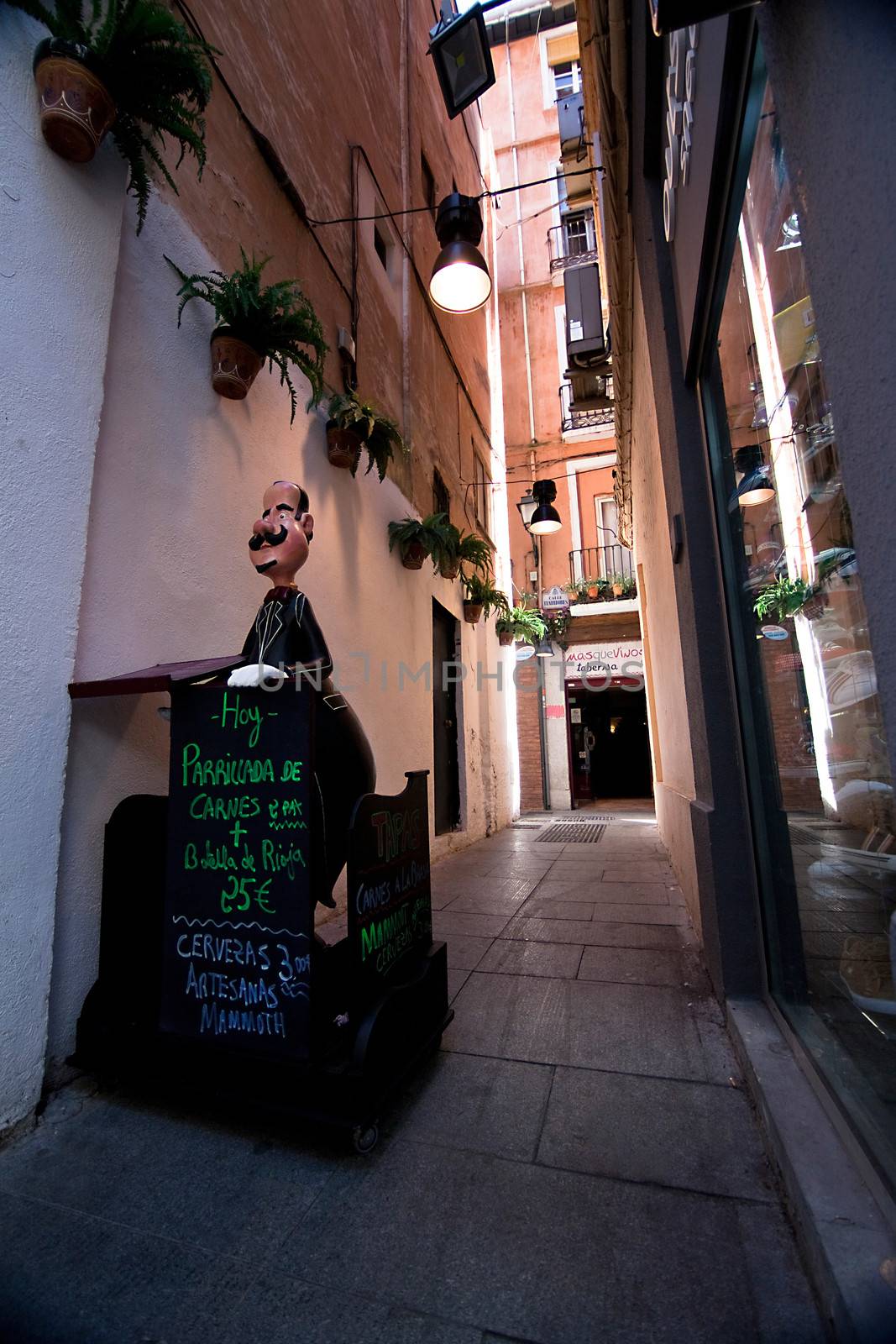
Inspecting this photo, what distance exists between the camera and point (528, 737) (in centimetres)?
1238

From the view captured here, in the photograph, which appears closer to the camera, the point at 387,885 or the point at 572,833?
the point at 387,885

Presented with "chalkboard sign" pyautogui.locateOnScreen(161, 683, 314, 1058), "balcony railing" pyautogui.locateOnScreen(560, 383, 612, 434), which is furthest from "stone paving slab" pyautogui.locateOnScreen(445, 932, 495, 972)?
"balcony railing" pyautogui.locateOnScreen(560, 383, 612, 434)

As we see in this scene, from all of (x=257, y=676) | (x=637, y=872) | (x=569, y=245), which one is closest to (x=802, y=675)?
(x=257, y=676)

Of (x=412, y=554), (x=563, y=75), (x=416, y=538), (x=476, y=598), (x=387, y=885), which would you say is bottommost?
(x=387, y=885)

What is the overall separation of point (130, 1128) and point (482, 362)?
11283mm

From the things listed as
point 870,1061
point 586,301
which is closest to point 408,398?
point 586,301

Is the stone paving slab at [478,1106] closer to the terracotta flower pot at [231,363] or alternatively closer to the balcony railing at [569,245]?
the terracotta flower pot at [231,363]

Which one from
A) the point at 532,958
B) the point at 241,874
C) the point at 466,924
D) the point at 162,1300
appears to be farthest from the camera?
the point at 466,924

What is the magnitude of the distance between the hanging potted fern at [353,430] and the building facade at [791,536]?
6.20ft

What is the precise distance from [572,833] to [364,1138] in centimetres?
696

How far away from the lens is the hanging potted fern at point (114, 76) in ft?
6.63

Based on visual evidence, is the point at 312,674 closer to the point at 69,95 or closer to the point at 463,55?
the point at 69,95

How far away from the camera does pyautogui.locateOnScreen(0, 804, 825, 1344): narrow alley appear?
1149 millimetres

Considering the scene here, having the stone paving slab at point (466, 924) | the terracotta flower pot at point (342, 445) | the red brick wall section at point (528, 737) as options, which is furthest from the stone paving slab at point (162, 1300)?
Answer: the red brick wall section at point (528, 737)
